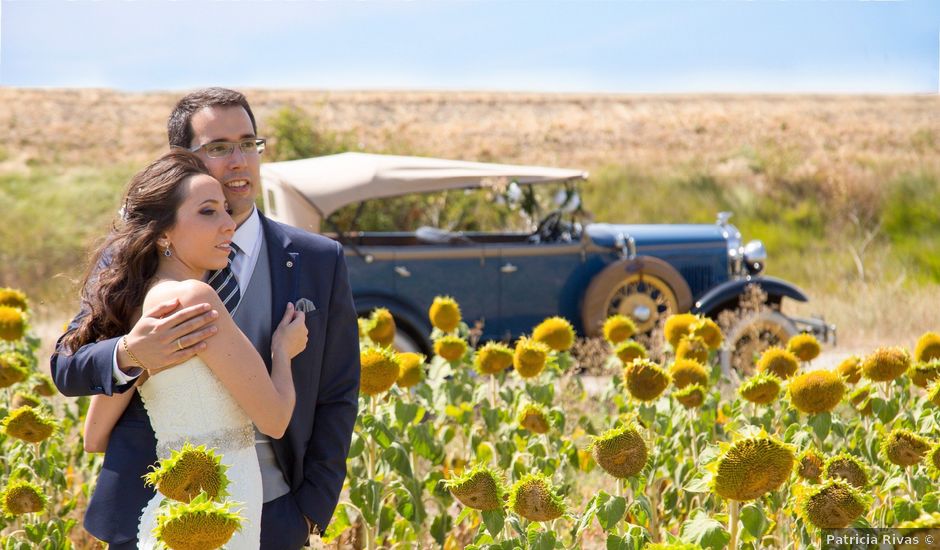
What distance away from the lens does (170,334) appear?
2.03 meters

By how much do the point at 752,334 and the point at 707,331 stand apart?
3460 millimetres

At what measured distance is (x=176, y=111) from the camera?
2621mm

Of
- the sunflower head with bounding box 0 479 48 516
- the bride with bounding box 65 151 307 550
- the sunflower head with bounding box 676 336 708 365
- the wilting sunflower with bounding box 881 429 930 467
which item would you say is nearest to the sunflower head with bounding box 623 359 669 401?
the sunflower head with bounding box 676 336 708 365

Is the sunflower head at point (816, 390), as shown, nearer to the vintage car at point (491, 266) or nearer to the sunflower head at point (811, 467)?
the sunflower head at point (811, 467)

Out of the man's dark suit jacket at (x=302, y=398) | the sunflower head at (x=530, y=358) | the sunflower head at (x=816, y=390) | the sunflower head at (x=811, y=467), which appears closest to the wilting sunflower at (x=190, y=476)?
the man's dark suit jacket at (x=302, y=398)

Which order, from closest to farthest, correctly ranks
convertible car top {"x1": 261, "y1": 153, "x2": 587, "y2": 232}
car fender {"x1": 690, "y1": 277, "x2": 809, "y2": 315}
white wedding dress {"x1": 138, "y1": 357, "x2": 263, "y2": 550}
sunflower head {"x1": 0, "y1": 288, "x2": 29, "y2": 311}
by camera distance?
1. white wedding dress {"x1": 138, "y1": 357, "x2": 263, "y2": 550}
2. sunflower head {"x1": 0, "y1": 288, "x2": 29, "y2": 311}
3. convertible car top {"x1": 261, "y1": 153, "x2": 587, "y2": 232}
4. car fender {"x1": 690, "y1": 277, "x2": 809, "y2": 315}

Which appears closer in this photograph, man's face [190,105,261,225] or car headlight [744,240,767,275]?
man's face [190,105,261,225]

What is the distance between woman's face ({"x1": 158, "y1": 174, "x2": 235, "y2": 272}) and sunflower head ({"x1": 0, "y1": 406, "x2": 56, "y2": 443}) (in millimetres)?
1182

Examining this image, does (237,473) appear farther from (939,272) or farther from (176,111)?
(939,272)

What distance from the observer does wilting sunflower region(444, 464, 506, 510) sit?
240cm

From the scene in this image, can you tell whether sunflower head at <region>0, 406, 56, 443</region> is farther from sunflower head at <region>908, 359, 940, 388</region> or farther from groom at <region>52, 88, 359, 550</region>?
sunflower head at <region>908, 359, 940, 388</region>

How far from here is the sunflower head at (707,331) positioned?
4.09m

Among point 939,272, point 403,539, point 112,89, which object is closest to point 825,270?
point 939,272

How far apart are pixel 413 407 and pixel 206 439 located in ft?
4.25
